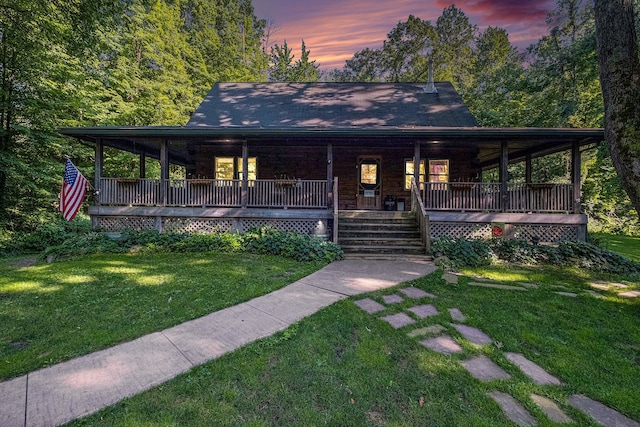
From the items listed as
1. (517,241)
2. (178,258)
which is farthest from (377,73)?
(178,258)

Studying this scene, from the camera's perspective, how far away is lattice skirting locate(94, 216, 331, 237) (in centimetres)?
909

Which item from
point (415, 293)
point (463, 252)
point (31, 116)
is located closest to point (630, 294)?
point (463, 252)

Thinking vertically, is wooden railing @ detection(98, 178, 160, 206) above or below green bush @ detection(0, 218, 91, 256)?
above

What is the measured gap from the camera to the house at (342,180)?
8555 mm

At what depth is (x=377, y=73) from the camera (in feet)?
90.7

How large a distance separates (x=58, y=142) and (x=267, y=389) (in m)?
14.5

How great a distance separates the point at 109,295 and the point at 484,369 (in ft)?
17.1

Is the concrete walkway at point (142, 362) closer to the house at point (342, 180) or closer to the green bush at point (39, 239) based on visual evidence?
the house at point (342, 180)

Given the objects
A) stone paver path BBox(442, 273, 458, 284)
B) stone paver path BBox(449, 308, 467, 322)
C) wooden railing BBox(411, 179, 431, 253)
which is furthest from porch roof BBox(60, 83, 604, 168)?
stone paver path BBox(449, 308, 467, 322)

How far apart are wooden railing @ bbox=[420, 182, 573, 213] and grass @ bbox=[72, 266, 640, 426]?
4.99 m

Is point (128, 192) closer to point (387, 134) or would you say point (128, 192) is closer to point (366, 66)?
point (387, 134)

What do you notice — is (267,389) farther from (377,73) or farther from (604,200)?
(377,73)

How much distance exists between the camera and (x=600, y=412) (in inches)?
89.9

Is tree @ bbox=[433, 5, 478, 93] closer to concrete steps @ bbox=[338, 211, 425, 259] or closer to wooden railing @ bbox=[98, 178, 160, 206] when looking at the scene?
concrete steps @ bbox=[338, 211, 425, 259]
